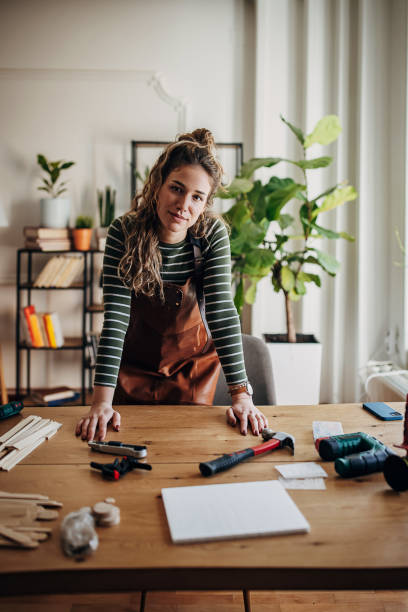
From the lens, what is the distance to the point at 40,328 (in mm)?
3580

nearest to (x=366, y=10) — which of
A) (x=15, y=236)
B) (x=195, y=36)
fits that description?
(x=195, y=36)

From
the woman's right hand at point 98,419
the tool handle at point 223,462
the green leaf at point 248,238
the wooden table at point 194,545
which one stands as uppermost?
the green leaf at point 248,238

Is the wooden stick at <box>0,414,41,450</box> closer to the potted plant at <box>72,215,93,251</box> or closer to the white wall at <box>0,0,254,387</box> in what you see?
the potted plant at <box>72,215,93,251</box>

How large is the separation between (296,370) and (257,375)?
4.68 ft

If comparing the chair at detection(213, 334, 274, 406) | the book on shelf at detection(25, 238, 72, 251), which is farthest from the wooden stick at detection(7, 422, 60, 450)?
the book on shelf at detection(25, 238, 72, 251)

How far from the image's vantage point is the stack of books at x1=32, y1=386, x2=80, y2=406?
358cm

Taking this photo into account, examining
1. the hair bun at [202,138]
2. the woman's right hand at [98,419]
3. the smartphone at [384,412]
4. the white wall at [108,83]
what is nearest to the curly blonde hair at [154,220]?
the hair bun at [202,138]

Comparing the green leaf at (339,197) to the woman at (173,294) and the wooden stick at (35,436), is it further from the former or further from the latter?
the wooden stick at (35,436)

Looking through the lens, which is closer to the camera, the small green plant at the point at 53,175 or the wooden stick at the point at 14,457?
the wooden stick at the point at 14,457

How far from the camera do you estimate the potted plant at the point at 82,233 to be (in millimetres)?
3584

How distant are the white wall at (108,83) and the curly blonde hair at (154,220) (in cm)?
236

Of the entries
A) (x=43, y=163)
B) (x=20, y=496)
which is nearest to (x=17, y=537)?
(x=20, y=496)

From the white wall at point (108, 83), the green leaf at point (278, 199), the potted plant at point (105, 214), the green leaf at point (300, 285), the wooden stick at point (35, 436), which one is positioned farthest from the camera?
the white wall at point (108, 83)

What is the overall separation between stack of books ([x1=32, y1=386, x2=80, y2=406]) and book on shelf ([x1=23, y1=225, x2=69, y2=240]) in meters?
1.13
